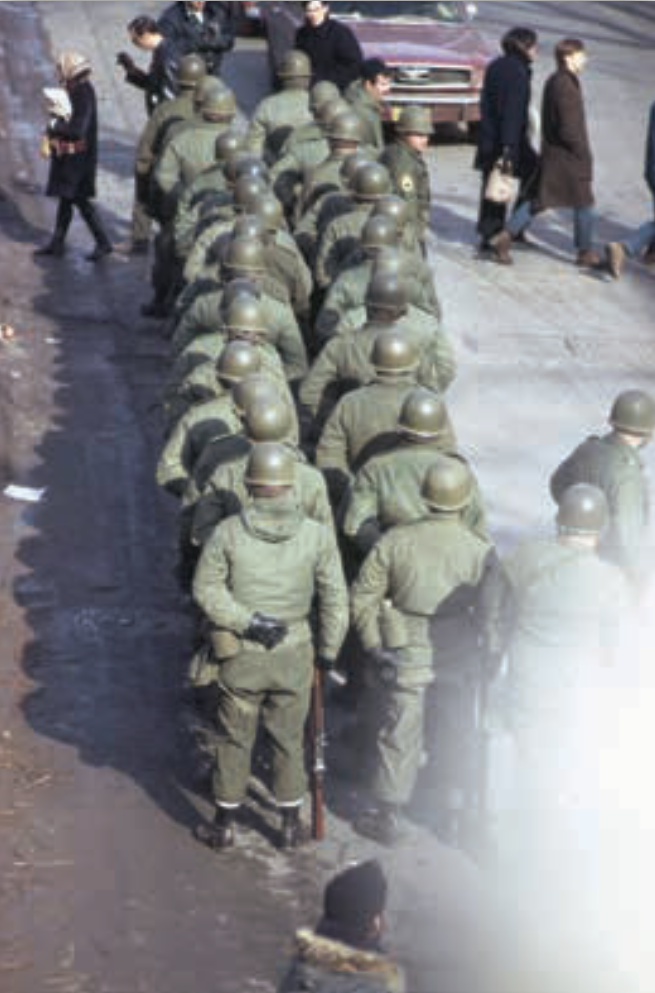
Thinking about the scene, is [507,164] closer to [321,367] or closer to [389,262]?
[389,262]

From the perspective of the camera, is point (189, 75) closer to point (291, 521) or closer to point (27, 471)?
point (27, 471)

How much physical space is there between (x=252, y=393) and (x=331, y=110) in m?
6.00

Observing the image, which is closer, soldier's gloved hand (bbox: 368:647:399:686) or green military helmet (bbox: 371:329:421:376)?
soldier's gloved hand (bbox: 368:647:399:686)

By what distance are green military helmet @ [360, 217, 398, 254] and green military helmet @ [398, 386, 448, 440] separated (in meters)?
2.81

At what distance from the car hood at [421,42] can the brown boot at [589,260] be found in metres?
3.30

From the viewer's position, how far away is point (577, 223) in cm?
2005

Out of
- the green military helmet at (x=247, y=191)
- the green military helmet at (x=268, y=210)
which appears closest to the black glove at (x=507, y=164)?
the green military helmet at (x=247, y=191)

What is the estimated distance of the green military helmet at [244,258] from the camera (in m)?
13.7

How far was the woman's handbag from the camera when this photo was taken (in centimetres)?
1961

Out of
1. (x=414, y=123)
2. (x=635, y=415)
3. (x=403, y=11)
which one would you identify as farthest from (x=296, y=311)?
(x=403, y=11)

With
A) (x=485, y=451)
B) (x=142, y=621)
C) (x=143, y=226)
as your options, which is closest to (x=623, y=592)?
(x=142, y=621)

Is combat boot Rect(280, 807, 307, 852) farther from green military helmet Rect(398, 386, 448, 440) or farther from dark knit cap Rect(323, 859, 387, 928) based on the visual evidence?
dark knit cap Rect(323, 859, 387, 928)

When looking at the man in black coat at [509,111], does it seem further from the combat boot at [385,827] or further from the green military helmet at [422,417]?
the combat boot at [385,827]

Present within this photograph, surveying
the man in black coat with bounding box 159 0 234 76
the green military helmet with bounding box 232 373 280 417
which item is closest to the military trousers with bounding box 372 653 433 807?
the green military helmet with bounding box 232 373 280 417
